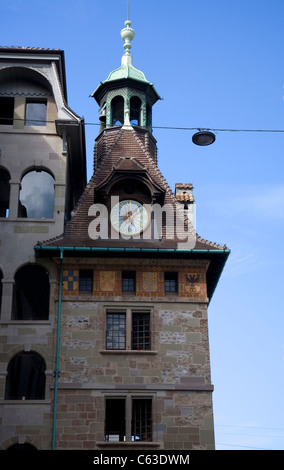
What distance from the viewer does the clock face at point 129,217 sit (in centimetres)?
3881

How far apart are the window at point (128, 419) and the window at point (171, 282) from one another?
5.02m

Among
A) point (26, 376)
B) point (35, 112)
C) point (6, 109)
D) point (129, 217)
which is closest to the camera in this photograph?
point (129, 217)

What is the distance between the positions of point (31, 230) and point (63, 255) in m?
2.05

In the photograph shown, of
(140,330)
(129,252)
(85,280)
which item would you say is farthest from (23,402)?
(129,252)

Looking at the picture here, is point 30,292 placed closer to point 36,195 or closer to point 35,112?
point 36,195

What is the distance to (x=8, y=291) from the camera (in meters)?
36.8

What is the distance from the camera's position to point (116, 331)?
3659 centimetres

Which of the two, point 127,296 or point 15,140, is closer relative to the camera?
point 127,296

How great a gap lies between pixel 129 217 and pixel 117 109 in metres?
9.54

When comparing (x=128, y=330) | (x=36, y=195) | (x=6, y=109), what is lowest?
(x=128, y=330)
